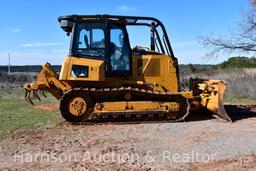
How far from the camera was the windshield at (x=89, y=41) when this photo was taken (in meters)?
13.1

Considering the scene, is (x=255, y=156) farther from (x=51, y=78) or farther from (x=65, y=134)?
(x=51, y=78)

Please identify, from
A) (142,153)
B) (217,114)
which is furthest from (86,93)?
(142,153)

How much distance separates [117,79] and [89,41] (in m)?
1.30

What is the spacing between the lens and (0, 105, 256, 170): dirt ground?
787 centimetres

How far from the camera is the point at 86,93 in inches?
508

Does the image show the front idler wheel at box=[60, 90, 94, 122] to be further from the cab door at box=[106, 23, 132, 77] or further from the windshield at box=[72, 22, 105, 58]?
the windshield at box=[72, 22, 105, 58]

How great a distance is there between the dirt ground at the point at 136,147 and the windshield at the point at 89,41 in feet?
6.44

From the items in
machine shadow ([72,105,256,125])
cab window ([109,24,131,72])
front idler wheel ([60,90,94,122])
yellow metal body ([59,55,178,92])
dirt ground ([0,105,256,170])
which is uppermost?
cab window ([109,24,131,72])

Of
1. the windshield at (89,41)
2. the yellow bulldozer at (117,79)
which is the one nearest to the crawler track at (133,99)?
the yellow bulldozer at (117,79)

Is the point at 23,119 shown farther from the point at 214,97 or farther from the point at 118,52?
the point at 214,97

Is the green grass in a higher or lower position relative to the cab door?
lower

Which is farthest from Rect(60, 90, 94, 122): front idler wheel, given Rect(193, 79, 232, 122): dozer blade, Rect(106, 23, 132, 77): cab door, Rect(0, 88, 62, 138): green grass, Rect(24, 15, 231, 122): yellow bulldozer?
Rect(193, 79, 232, 122): dozer blade

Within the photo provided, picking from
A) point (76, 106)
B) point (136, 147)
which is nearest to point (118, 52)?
point (76, 106)

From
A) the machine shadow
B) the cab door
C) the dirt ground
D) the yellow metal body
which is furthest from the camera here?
the yellow metal body
